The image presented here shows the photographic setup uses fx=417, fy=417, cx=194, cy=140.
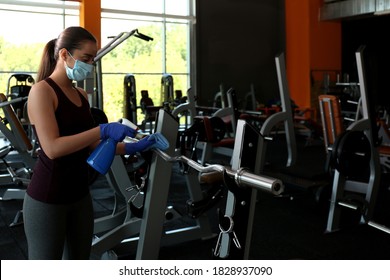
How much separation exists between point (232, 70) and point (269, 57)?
1173 mm

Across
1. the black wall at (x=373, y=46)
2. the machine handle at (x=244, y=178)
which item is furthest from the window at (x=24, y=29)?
the machine handle at (x=244, y=178)

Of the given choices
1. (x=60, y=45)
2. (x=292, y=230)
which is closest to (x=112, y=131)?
(x=60, y=45)

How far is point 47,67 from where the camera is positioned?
1.49 m

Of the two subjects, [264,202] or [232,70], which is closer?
[264,202]

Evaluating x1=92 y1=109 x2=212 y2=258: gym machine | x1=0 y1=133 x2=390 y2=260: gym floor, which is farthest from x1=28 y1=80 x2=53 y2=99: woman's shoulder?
x1=0 y1=133 x2=390 y2=260: gym floor

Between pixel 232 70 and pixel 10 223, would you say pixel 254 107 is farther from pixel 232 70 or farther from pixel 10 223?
pixel 10 223

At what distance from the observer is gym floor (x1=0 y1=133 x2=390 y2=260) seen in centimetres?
271

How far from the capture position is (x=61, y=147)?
1298 millimetres

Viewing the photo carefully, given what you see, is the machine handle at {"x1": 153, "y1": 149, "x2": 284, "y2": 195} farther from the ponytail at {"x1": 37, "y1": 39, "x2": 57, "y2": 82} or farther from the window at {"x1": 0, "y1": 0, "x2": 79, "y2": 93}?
the window at {"x1": 0, "y1": 0, "x2": 79, "y2": 93}

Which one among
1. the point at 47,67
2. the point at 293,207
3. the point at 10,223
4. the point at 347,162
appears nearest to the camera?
the point at 47,67

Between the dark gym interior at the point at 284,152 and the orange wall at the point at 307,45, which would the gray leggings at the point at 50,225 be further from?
the orange wall at the point at 307,45

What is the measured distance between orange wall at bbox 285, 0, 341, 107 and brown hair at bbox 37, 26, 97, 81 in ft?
30.4

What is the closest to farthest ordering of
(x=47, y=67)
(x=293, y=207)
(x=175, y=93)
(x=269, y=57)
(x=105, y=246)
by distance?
1. (x=47, y=67)
2. (x=105, y=246)
3. (x=293, y=207)
4. (x=175, y=93)
5. (x=269, y=57)

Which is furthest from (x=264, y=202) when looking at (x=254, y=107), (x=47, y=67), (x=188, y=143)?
(x=254, y=107)
